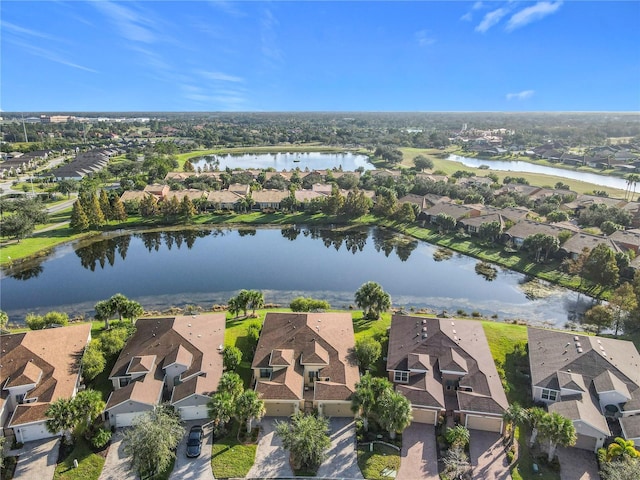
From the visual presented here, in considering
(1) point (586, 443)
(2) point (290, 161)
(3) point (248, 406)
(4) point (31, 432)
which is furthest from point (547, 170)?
(4) point (31, 432)

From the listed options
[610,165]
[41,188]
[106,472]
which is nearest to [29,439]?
[106,472]

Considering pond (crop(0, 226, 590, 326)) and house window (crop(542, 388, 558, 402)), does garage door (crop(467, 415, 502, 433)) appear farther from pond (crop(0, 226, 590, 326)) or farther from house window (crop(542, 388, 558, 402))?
pond (crop(0, 226, 590, 326))

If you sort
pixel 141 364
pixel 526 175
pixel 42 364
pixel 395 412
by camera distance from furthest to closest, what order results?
pixel 526 175, pixel 141 364, pixel 42 364, pixel 395 412

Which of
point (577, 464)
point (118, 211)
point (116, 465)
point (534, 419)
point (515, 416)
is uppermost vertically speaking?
point (118, 211)

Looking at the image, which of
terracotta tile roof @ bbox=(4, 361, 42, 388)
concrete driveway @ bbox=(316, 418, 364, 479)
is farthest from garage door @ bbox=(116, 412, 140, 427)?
concrete driveway @ bbox=(316, 418, 364, 479)

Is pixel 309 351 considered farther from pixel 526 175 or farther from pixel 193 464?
pixel 526 175

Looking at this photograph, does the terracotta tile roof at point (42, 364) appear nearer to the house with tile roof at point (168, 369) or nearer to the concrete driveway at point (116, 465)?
the house with tile roof at point (168, 369)

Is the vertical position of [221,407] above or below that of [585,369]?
above
